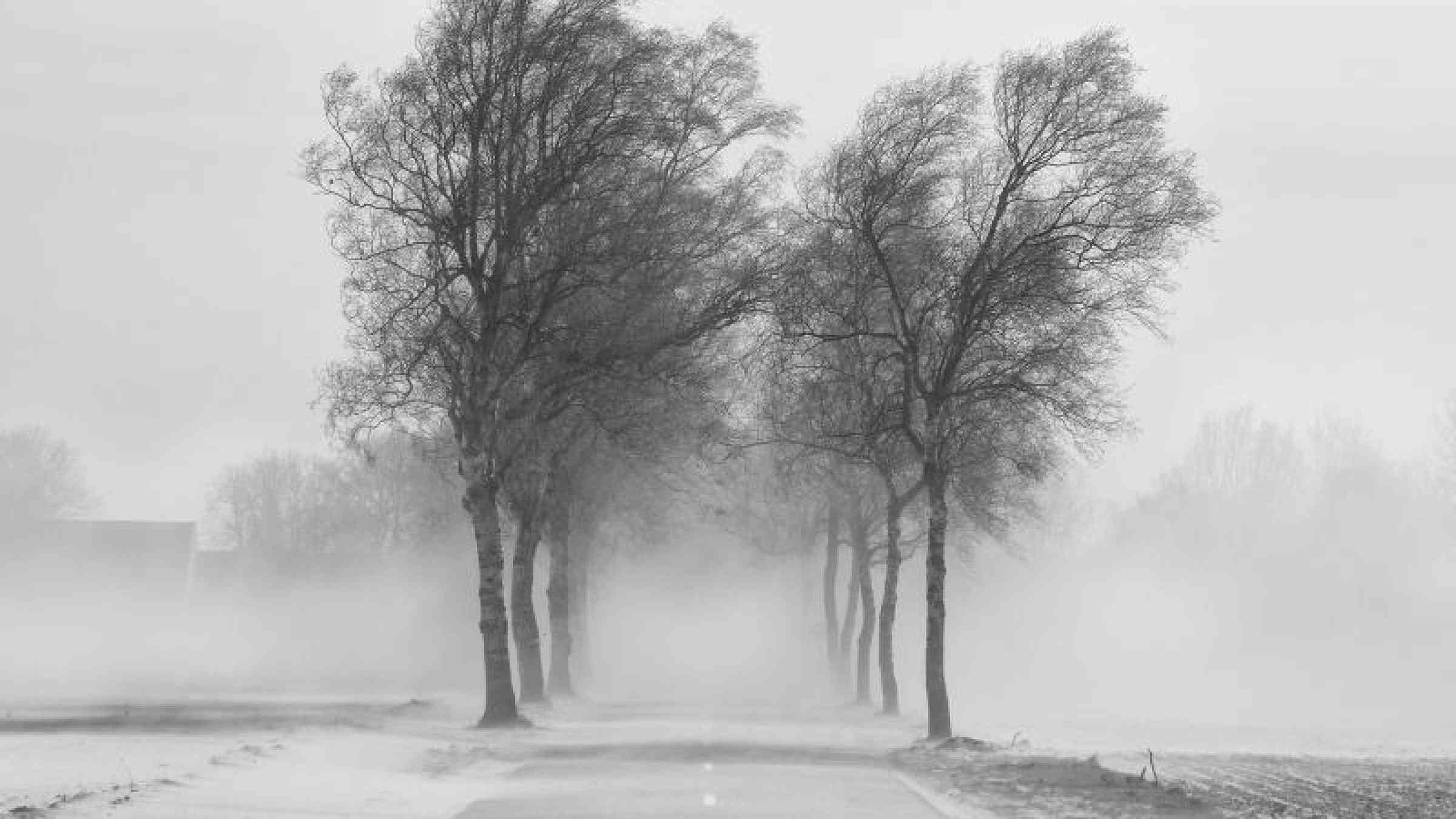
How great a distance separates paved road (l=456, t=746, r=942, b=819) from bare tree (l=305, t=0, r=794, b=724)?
934 cm

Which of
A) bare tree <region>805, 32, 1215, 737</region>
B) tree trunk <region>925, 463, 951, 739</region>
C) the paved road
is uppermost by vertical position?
bare tree <region>805, 32, 1215, 737</region>

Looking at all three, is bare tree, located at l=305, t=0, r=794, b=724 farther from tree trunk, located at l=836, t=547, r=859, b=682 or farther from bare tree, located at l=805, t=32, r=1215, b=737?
tree trunk, located at l=836, t=547, r=859, b=682

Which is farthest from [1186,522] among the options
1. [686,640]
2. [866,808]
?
[866,808]

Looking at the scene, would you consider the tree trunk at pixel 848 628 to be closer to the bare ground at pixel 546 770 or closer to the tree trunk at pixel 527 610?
the tree trunk at pixel 527 610

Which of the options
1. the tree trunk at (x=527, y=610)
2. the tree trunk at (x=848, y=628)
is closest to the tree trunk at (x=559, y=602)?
the tree trunk at (x=527, y=610)

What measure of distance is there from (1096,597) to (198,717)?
9668 cm

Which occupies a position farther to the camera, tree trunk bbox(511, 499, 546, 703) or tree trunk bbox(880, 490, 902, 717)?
tree trunk bbox(880, 490, 902, 717)

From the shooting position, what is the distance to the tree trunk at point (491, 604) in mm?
36438

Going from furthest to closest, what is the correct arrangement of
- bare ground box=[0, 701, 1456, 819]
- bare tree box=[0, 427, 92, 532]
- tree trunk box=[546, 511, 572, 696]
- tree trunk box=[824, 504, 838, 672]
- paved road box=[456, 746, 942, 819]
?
bare tree box=[0, 427, 92, 532]
tree trunk box=[824, 504, 838, 672]
tree trunk box=[546, 511, 572, 696]
bare ground box=[0, 701, 1456, 819]
paved road box=[456, 746, 942, 819]

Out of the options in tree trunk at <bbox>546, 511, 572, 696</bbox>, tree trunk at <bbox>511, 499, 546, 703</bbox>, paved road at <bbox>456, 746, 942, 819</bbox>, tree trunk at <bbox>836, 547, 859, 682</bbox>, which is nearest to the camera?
paved road at <bbox>456, 746, 942, 819</bbox>

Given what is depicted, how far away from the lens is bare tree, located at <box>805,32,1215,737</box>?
115 feet

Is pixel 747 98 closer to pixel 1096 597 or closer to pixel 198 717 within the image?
pixel 198 717

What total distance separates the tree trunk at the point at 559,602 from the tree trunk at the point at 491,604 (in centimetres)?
1174

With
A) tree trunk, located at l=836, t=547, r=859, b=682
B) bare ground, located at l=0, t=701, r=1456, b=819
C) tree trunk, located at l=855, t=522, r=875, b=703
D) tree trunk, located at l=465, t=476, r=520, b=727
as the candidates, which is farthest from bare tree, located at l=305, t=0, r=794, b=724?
tree trunk, located at l=836, t=547, r=859, b=682
